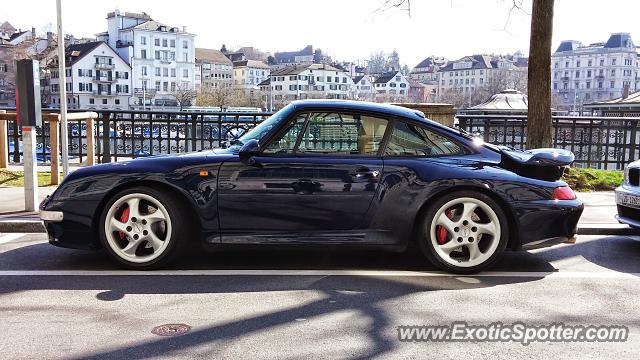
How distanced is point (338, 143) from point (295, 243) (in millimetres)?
937

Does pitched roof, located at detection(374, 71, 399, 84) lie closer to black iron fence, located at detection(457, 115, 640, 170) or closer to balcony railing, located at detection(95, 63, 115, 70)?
balcony railing, located at detection(95, 63, 115, 70)

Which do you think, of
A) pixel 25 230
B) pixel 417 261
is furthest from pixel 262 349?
pixel 25 230

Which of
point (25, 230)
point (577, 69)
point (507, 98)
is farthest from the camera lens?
point (577, 69)

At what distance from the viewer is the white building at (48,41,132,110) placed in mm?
103125

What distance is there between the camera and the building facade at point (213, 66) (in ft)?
443

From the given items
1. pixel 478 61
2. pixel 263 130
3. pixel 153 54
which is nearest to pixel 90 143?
pixel 263 130

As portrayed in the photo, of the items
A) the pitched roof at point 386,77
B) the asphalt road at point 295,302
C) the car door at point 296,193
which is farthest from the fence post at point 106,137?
the pitched roof at point 386,77

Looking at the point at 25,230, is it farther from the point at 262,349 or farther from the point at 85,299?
the point at 262,349

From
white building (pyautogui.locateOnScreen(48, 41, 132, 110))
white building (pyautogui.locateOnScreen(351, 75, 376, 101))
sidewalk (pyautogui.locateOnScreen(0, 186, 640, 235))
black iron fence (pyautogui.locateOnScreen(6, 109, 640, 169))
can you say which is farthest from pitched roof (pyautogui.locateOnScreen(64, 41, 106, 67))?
sidewalk (pyautogui.locateOnScreen(0, 186, 640, 235))

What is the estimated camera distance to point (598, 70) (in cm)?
12825

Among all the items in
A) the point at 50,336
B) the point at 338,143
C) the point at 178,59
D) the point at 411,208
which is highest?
the point at 178,59

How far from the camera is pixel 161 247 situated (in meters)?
5.12

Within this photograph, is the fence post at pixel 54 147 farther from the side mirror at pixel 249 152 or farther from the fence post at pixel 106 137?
the side mirror at pixel 249 152

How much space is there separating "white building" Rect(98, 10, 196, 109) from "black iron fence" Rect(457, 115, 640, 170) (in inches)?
4031
